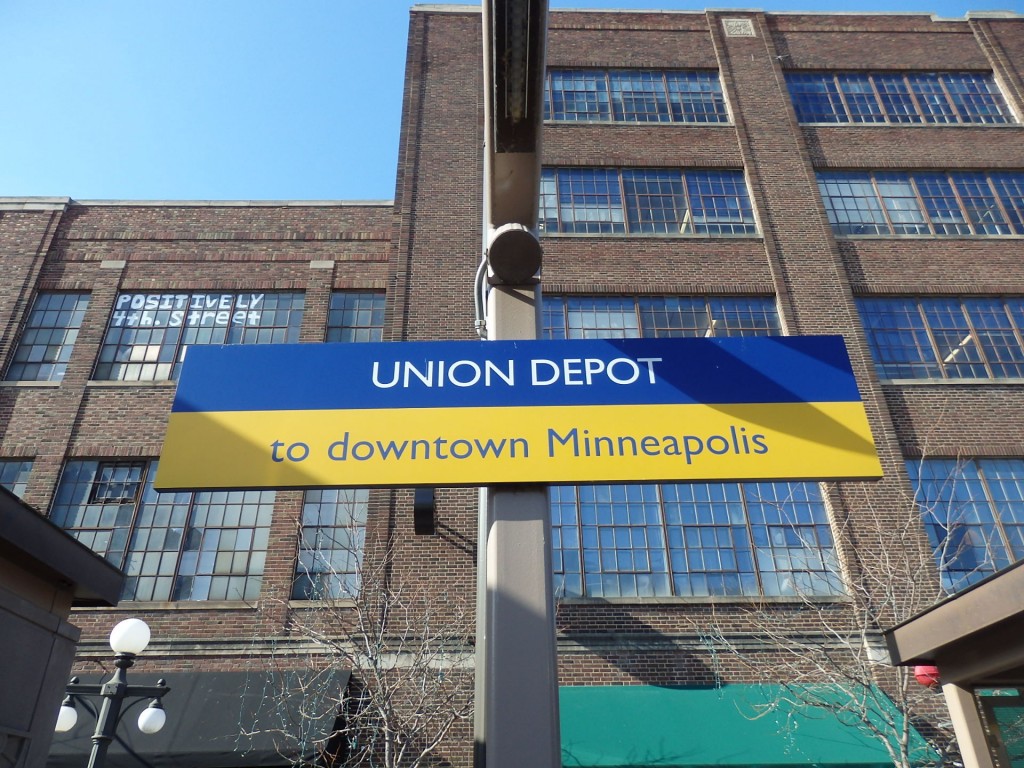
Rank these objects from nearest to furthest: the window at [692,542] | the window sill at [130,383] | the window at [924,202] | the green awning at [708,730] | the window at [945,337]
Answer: the green awning at [708,730] < the window at [692,542] < the window sill at [130,383] < the window at [945,337] < the window at [924,202]

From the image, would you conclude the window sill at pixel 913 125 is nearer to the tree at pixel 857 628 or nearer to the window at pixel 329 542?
the tree at pixel 857 628

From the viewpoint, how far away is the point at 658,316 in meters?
16.8

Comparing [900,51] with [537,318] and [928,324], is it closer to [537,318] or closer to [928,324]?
[928,324]

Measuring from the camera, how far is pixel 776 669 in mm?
12422

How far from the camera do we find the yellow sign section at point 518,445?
2797 millimetres

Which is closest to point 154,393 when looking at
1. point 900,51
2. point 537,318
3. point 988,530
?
point 537,318

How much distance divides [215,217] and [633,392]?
17.7 m

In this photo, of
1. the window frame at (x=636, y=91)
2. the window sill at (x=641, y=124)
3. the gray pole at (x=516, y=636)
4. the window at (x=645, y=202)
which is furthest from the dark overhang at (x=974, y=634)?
the window frame at (x=636, y=91)

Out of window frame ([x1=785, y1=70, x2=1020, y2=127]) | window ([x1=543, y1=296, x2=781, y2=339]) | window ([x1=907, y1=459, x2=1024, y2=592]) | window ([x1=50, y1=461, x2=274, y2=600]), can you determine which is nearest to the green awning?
window ([x1=907, y1=459, x2=1024, y2=592])

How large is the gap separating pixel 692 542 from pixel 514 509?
12.2 meters

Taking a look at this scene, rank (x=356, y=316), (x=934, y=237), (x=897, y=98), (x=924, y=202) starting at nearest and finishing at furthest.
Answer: (x=356, y=316), (x=934, y=237), (x=924, y=202), (x=897, y=98)

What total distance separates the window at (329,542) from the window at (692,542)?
376 centimetres

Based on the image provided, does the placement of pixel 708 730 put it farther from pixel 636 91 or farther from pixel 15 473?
pixel 636 91

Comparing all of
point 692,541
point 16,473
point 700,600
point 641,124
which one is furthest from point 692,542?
point 16,473
